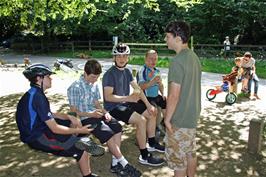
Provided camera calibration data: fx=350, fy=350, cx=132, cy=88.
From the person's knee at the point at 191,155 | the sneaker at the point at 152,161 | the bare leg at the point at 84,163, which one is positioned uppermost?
the person's knee at the point at 191,155

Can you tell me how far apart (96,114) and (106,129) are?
11.6 inches

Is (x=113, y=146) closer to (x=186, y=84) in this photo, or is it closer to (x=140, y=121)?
(x=140, y=121)

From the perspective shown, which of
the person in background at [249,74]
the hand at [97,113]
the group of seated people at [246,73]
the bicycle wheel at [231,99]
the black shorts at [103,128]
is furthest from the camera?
the person in background at [249,74]

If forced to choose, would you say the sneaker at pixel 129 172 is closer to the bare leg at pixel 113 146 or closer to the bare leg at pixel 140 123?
the bare leg at pixel 113 146

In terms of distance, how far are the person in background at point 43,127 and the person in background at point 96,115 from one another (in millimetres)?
450

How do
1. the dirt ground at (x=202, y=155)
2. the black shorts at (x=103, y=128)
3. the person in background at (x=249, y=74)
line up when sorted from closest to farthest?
the black shorts at (x=103, y=128) → the dirt ground at (x=202, y=155) → the person in background at (x=249, y=74)

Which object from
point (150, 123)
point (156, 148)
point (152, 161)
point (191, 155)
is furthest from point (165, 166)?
point (191, 155)

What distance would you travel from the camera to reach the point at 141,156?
5316 millimetres

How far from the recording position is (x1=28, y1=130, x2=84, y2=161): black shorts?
4.12 meters

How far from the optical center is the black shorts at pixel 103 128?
4.62 m

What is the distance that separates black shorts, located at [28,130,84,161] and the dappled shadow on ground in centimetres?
90

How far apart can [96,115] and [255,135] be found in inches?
107

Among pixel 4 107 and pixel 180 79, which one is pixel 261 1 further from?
pixel 180 79

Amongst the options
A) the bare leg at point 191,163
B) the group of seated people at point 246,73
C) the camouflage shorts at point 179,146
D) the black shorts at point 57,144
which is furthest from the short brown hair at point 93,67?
the group of seated people at point 246,73
